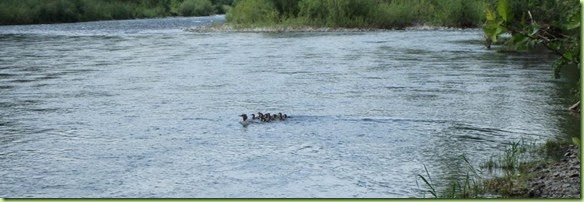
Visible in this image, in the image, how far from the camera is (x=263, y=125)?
45.7 feet

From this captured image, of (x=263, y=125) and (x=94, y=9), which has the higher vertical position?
(x=263, y=125)

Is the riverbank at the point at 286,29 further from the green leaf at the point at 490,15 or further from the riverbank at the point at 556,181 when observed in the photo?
the green leaf at the point at 490,15

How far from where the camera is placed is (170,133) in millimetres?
13453

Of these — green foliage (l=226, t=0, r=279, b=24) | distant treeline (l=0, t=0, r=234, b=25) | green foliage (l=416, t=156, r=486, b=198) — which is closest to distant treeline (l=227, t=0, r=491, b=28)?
green foliage (l=226, t=0, r=279, b=24)

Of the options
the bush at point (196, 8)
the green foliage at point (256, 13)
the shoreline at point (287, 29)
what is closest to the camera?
the shoreline at point (287, 29)

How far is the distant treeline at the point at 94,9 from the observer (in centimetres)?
6650

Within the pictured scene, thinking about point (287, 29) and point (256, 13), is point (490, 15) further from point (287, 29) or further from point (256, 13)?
point (256, 13)

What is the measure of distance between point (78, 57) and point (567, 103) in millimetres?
19083

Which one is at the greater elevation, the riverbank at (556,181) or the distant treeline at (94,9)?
the riverbank at (556,181)

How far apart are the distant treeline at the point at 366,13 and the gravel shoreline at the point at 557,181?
38.7 m

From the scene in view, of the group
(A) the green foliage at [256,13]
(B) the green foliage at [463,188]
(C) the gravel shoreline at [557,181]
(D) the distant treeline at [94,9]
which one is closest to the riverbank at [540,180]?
(C) the gravel shoreline at [557,181]

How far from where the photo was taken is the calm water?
9945mm

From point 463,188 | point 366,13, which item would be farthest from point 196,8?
point 463,188

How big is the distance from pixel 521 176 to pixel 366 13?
137ft
